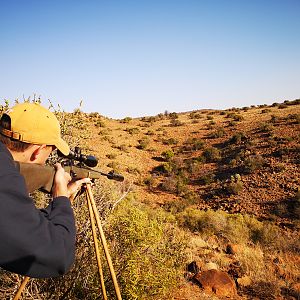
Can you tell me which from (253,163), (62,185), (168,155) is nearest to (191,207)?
(253,163)

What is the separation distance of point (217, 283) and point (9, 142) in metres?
5.93

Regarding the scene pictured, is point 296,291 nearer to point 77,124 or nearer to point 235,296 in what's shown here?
point 235,296

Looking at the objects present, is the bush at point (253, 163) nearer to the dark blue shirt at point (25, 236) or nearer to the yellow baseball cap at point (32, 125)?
the yellow baseball cap at point (32, 125)

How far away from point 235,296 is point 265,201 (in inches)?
370

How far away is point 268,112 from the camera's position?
3044 cm

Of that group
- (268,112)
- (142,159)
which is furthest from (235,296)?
(268,112)

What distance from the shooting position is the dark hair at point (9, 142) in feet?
5.44

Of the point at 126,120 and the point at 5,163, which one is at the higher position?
the point at 126,120

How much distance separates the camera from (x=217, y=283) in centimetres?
636

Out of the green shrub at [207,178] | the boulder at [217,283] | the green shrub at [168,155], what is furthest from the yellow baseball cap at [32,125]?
the green shrub at [168,155]

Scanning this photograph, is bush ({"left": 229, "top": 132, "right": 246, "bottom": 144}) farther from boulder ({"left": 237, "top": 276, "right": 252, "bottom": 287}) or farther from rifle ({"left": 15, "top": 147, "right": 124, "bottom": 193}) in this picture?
rifle ({"left": 15, "top": 147, "right": 124, "bottom": 193})

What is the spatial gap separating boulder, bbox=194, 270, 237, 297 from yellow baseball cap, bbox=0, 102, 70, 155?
5616mm

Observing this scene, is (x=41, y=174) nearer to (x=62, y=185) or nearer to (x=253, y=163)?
(x=62, y=185)

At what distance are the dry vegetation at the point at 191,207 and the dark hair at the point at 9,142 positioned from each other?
309cm
